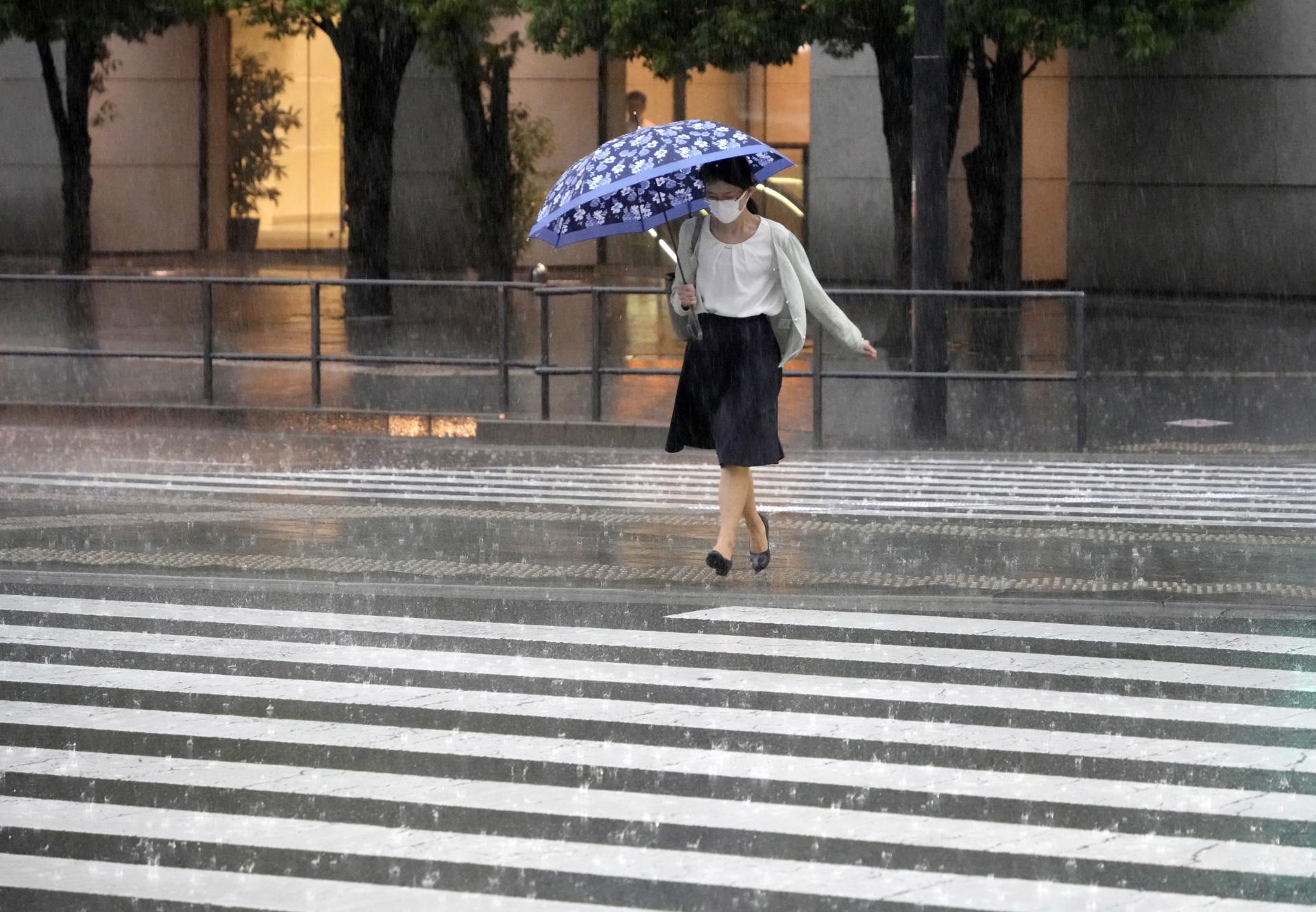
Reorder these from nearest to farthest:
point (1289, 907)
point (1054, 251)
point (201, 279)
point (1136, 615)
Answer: point (1289, 907), point (1136, 615), point (201, 279), point (1054, 251)

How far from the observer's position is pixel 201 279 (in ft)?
55.2

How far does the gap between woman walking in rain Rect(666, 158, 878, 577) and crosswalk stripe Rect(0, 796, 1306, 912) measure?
12.5ft

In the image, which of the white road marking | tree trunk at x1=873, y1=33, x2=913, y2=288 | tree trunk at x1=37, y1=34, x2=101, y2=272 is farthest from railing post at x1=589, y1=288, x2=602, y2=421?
tree trunk at x1=37, y1=34, x2=101, y2=272

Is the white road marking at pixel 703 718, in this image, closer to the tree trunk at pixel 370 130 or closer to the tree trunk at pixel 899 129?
the tree trunk at pixel 899 129

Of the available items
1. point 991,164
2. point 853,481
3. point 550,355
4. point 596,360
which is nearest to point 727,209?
point 853,481

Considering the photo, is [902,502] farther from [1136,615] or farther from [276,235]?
[276,235]

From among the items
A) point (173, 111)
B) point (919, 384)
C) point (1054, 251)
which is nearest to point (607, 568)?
point (919, 384)

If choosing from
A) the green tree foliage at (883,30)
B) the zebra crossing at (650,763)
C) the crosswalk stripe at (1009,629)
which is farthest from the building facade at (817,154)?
the zebra crossing at (650,763)

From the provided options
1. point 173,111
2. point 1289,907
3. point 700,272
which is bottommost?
point 1289,907

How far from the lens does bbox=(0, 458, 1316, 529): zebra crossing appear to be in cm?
1191

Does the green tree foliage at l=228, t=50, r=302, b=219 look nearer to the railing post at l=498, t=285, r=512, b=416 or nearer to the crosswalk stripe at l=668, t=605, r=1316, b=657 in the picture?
the railing post at l=498, t=285, r=512, b=416

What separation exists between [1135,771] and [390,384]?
13.0 meters

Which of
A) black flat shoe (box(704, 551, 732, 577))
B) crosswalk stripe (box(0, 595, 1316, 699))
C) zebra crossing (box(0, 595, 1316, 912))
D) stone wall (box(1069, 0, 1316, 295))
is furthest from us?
stone wall (box(1069, 0, 1316, 295))

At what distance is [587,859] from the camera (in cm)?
543
